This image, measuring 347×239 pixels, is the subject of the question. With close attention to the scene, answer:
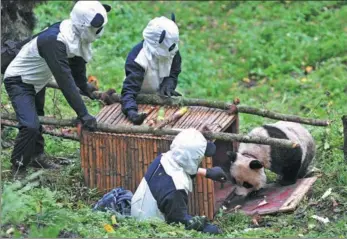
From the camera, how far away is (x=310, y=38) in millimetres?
14484

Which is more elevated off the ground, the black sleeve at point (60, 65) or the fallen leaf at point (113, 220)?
the black sleeve at point (60, 65)

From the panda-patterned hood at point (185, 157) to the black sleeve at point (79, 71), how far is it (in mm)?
1751

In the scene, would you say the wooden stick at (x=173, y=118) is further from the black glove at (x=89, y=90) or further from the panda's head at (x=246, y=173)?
the black glove at (x=89, y=90)

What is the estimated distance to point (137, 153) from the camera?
7.52 meters

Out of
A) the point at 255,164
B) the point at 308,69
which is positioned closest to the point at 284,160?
the point at 255,164

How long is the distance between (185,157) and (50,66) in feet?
5.70

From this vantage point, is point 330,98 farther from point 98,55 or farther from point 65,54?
point 65,54

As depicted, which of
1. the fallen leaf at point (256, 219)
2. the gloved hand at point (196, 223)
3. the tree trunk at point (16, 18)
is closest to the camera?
the gloved hand at point (196, 223)

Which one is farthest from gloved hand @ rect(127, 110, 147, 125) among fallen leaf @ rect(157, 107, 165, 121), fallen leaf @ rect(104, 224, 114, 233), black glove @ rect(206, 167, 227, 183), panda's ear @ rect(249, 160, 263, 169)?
fallen leaf @ rect(104, 224, 114, 233)

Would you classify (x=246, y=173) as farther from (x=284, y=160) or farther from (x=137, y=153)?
(x=137, y=153)

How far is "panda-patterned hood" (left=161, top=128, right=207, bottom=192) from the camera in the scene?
6723mm

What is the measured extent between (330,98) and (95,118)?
5.29 metres

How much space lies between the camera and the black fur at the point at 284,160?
8.12m

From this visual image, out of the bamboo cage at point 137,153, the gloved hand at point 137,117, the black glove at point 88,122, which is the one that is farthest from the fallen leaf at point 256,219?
the black glove at point 88,122
